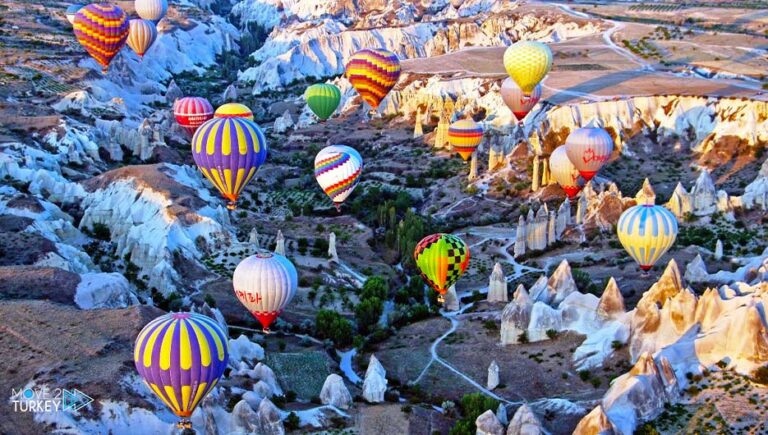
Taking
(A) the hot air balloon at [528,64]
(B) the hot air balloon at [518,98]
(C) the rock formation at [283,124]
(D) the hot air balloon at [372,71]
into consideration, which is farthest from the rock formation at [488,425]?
(C) the rock formation at [283,124]

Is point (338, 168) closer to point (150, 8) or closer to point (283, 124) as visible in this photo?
point (283, 124)

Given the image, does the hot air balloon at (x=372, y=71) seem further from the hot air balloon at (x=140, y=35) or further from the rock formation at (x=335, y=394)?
the rock formation at (x=335, y=394)

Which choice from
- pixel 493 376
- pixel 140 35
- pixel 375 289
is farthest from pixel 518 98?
pixel 140 35

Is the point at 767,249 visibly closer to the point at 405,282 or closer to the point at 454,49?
the point at 405,282

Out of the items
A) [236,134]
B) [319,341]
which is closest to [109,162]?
[236,134]

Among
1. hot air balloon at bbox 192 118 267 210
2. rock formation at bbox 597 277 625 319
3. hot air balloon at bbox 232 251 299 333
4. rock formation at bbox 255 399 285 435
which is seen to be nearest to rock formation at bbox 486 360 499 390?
rock formation at bbox 597 277 625 319
